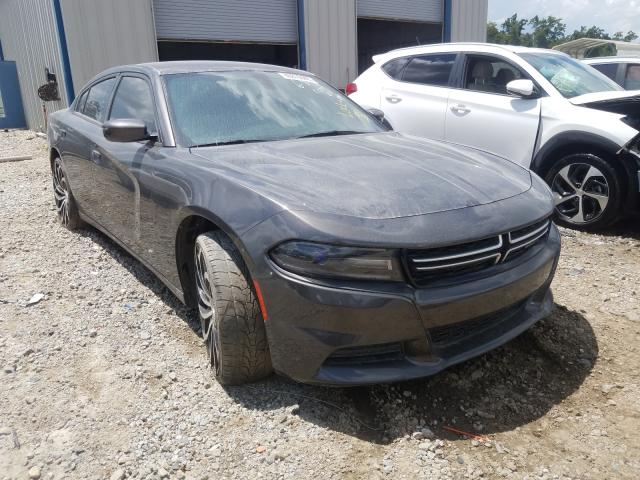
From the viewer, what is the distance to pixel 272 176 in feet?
7.92

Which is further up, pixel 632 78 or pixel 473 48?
pixel 473 48

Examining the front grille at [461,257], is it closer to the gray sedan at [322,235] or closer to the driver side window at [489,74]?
the gray sedan at [322,235]

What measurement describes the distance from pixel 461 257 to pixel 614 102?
11.1 feet

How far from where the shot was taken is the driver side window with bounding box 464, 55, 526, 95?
17.8 ft

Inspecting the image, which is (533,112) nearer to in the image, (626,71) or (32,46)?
(626,71)

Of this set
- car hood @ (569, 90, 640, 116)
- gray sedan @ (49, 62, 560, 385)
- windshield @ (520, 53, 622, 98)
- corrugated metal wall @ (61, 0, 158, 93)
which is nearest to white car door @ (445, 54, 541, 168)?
windshield @ (520, 53, 622, 98)

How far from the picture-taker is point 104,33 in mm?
9570

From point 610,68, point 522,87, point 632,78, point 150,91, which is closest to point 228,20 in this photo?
point 610,68

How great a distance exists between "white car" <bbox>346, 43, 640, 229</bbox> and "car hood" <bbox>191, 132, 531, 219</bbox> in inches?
62.6

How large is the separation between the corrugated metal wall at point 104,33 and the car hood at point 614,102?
7.98 metres

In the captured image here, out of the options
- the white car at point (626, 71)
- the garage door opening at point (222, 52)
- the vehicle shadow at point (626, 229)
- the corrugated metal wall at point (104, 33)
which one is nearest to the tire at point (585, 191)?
the vehicle shadow at point (626, 229)

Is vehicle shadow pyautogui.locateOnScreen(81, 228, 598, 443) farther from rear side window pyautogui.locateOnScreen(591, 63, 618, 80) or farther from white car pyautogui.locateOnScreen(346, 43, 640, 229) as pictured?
rear side window pyautogui.locateOnScreen(591, 63, 618, 80)

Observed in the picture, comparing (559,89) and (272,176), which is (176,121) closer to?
(272,176)

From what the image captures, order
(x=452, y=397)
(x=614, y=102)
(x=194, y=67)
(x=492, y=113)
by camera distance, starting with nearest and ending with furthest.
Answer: (x=452, y=397) → (x=194, y=67) → (x=614, y=102) → (x=492, y=113)
